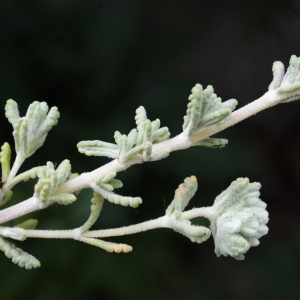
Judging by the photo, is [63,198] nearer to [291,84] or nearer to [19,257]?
[19,257]

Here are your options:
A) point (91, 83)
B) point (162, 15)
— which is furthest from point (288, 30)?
point (91, 83)

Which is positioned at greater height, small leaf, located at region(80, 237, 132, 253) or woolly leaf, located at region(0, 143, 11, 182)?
woolly leaf, located at region(0, 143, 11, 182)

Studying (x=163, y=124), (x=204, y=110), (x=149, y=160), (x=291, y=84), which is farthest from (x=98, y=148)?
(x=163, y=124)

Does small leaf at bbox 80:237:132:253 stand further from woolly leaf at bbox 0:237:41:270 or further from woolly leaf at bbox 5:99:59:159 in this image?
woolly leaf at bbox 5:99:59:159

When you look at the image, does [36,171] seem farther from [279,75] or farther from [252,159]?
[252,159]

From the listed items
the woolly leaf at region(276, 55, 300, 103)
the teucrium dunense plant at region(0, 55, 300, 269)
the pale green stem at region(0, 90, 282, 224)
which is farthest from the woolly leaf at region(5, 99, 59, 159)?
the woolly leaf at region(276, 55, 300, 103)

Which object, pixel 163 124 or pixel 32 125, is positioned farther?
pixel 163 124

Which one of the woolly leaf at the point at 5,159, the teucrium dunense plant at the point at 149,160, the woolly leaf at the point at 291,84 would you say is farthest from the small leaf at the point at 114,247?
the woolly leaf at the point at 291,84

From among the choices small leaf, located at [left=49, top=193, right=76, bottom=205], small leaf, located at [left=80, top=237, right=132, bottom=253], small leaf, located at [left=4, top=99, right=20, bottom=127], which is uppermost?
small leaf, located at [left=4, top=99, right=20, bottom=127]

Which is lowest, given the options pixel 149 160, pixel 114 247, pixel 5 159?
pixel 114 247
